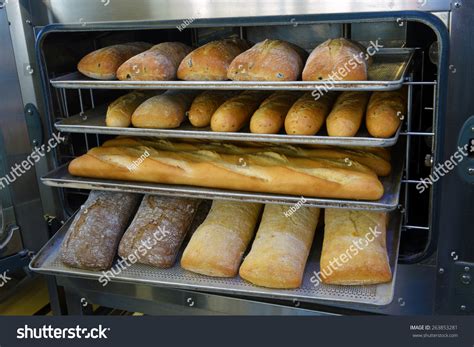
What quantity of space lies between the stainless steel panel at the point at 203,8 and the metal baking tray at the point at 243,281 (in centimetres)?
74

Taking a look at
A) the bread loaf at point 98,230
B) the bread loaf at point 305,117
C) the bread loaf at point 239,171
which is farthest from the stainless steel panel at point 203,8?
the bread loaf at point 98,230

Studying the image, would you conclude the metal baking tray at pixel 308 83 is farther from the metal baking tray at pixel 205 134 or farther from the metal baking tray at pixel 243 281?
the metal baking tray at pixel 243 281

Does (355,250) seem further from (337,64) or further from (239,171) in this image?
(337,64)

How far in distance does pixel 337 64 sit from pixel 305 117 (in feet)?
0.63

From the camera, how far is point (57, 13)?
5.79 ft

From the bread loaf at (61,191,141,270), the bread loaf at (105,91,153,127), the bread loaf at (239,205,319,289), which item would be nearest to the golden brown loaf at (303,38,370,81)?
the bread loaf at (239,205,319,289)

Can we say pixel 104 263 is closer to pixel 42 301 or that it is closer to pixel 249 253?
pixel 249 253

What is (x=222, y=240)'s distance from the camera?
173cm

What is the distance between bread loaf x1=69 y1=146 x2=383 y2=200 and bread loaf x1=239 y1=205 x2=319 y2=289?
155mm

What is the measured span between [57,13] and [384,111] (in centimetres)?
115

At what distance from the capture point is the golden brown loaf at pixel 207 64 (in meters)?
1.71

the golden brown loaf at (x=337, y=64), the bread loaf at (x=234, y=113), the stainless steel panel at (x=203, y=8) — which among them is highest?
the stainless steel panel at (x=203, y=8)

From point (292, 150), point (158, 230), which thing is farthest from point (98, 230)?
point (292, 150)

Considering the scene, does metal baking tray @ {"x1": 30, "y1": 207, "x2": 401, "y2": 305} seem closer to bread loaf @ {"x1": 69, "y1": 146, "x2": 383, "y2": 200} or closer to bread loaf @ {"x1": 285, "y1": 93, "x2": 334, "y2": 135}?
bread loaf @ {"x1": 69, "y1": 146, "x2": 383, "y2": 200}
